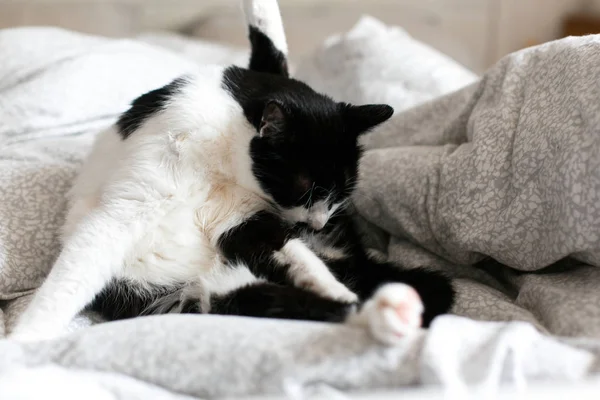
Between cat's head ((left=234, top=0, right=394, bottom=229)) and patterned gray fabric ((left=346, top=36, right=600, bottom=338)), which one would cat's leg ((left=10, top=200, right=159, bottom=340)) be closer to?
cat's head ((left=234, top=0, right=394, bottom=229))

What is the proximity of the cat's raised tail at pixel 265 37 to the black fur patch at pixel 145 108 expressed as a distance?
28cm

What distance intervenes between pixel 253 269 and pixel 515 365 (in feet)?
1.66

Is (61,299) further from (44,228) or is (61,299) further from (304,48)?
(304,48)

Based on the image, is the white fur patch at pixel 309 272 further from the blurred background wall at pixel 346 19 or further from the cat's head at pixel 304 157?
the blurred background wall at pixel 346 19

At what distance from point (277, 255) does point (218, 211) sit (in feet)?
0.53

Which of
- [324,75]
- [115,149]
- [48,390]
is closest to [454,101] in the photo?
[324,75]

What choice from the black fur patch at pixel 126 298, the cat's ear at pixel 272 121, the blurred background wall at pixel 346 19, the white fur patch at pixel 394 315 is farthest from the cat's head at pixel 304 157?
the blurred background wall at pixel 346 19

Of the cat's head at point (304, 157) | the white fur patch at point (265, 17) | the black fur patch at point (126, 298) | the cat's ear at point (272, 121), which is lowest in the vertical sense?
the black fur patch at point (126, 298)

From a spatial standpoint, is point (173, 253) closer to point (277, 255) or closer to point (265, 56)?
point (277, 255)

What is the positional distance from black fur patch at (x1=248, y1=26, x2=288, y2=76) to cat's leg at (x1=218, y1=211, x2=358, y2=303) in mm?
460

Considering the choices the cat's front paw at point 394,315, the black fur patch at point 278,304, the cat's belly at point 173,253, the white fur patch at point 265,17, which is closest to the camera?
the cat's front paw at point 394,315

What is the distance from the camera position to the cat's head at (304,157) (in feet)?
3.72

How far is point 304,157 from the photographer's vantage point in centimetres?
115

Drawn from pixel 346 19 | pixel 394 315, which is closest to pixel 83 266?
pixel 394 315
